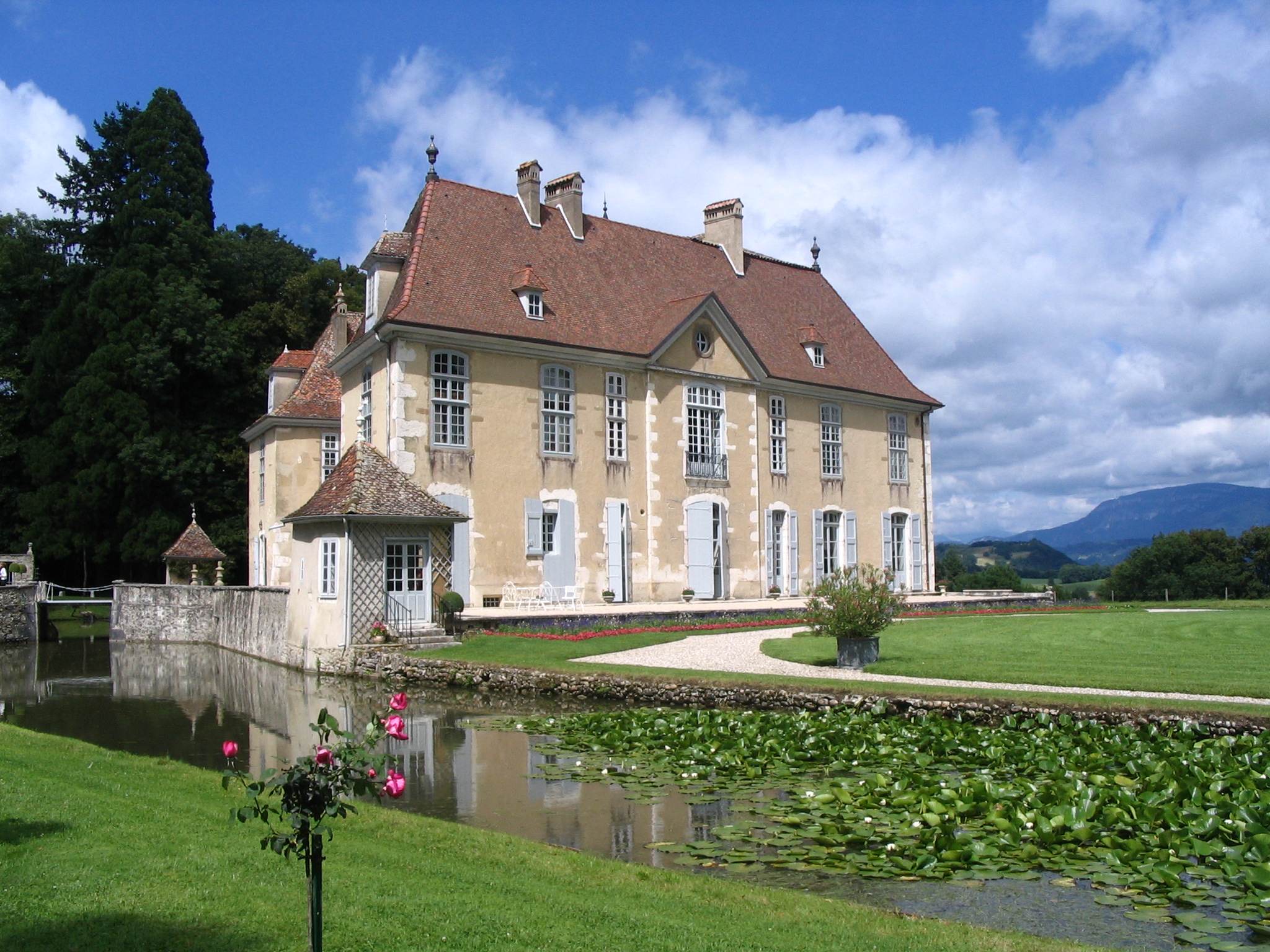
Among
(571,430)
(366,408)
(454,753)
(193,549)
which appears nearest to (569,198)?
(571,430)

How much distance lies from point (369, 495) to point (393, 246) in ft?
26.0

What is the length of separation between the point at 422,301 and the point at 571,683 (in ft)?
38.6

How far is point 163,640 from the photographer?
30766 millimetres

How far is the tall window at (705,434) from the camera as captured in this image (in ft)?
95.2

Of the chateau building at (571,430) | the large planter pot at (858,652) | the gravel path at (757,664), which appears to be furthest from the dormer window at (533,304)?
the large planter pot at (858,652)

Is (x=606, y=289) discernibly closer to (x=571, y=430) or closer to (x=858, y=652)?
(x=571, y=430)

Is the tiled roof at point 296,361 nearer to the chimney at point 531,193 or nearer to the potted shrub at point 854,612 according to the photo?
the chimney at point 531,193

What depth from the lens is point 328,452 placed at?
31578 mm

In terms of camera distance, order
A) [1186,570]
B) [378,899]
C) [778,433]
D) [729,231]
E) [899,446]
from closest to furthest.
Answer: [378,899], [778,433], [729,231], [899,446], [1186,570]

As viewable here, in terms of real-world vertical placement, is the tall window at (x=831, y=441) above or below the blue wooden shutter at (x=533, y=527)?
above

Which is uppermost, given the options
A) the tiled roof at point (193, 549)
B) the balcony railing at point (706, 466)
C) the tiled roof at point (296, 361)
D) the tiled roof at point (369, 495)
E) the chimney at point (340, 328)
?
the chimney at point (340, 328)

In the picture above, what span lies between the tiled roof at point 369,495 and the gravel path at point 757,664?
4808mm

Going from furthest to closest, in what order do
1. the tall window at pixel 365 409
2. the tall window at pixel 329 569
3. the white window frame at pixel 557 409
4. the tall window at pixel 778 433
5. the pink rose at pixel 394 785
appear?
the tall window at pixel 778 433
the white window frame at pixel 557 409
the tall window at pixel 365 409
the tall window at pixel 329 569
the pink rose at pixel 394 785

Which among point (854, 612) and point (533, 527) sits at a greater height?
point (533, 527)
